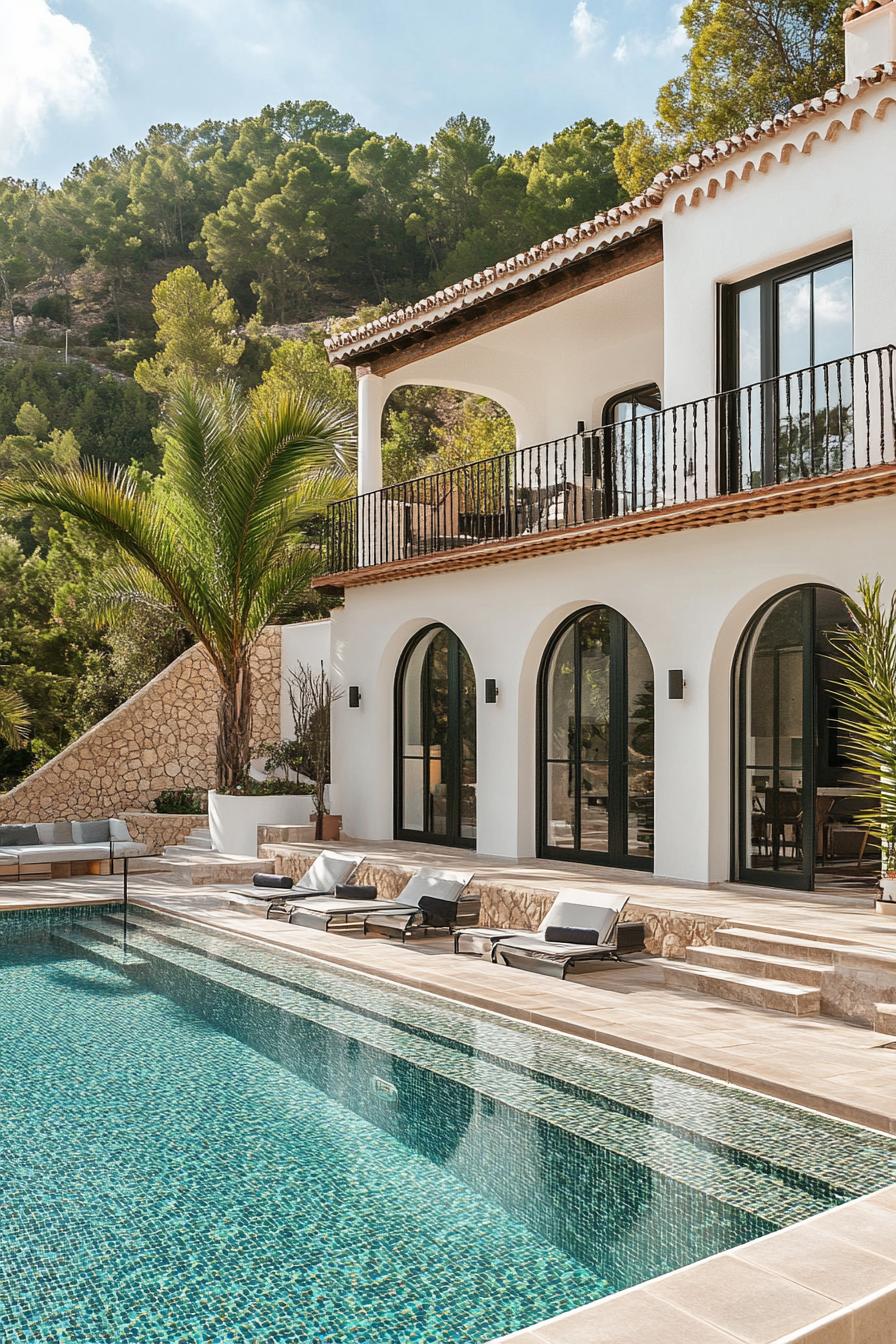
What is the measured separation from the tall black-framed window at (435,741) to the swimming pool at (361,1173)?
7349mm

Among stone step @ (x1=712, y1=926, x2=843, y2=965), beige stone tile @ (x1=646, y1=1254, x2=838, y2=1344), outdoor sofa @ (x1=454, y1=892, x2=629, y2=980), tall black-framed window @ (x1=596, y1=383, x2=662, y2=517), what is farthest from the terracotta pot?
beige stone tile @ (x1=646, y1=1254, x2=838, y2=1344)

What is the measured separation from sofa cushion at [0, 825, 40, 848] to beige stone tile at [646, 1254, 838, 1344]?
14.5m

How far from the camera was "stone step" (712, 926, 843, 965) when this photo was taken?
8602 mm

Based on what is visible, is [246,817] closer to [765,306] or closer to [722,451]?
[722,451]

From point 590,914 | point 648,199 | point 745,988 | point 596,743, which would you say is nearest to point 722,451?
point 648,199

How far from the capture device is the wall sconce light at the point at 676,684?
12188 millimetres

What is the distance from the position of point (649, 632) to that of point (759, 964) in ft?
14.9

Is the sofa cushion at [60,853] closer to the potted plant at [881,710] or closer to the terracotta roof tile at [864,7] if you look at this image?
the potted plant at [881,710]

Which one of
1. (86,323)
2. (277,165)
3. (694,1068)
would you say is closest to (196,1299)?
(694,1068)

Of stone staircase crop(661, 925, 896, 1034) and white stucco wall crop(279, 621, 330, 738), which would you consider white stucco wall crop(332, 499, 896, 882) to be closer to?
white stucco wall crop(279, 621, 330, 738)

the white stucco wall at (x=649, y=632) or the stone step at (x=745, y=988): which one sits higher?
the white stucco wall at (x=649, y=632)

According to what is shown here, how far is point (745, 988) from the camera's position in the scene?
28.6 feet

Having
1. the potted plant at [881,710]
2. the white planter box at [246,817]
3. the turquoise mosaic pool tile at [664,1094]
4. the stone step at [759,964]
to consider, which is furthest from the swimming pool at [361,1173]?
the white planter box at [246,817]

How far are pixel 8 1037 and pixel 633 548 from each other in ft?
26.1
